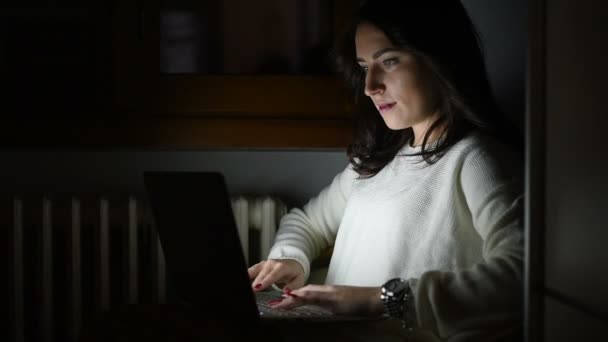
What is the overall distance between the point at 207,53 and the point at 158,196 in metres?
0.98

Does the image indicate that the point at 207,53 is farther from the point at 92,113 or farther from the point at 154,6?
the point at 92,113

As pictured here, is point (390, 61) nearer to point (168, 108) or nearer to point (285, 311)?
point (285, 311)

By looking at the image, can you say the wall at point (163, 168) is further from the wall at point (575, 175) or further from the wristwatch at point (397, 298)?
the wall at point (575, 175)

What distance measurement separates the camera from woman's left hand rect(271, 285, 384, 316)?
4.09 feet

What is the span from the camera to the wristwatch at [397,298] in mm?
1230

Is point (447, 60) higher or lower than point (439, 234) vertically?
higher

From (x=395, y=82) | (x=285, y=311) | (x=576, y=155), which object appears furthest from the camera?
(x=395, y=82)

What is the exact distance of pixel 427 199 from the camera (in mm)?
1458

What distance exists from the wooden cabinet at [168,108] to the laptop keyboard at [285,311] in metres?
0.73

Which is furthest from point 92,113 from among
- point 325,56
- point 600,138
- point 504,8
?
point 600,138

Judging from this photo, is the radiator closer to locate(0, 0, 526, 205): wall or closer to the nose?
locate(0, 0, 526, 205): wall

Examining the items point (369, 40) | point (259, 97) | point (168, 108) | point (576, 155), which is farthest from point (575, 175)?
point (168, 108)

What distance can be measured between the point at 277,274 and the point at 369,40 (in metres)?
0.50

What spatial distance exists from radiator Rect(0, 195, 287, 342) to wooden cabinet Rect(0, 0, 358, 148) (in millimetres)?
175
